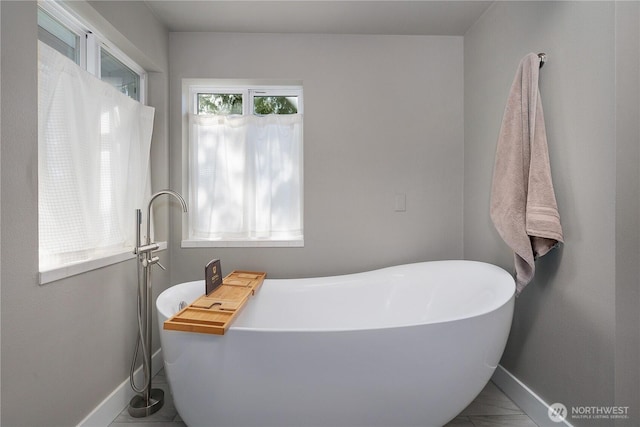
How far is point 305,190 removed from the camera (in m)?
2.29

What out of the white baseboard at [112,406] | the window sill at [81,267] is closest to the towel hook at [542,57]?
the window sill at [81,267]

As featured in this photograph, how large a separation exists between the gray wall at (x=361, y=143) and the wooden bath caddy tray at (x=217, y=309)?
42cm

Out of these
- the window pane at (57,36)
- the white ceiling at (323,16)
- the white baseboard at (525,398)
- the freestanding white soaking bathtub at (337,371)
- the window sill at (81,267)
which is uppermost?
the white ceiling at (323,16)

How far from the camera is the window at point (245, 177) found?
7.58ft

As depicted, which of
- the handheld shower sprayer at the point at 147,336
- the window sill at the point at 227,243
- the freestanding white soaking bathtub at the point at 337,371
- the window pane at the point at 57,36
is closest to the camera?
the freestanding white soaking bathtub at the point at 337,371

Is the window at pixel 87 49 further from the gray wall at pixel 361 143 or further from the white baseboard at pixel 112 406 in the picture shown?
the white baseboard at pixel 112 406

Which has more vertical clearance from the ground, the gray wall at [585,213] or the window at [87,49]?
the window at [87,49]

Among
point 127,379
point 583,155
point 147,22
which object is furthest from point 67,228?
point 583,155

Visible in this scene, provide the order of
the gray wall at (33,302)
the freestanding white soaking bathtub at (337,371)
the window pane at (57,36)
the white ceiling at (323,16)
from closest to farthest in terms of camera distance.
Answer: the gray wall at (33,302), the freestanding white soaking bathtub at (337,371), the window pane at (57,36), the white ceiling at (323,16)

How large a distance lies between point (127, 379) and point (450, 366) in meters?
1.69

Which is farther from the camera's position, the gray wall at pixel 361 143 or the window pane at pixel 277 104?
the window pane at pixel 277 104

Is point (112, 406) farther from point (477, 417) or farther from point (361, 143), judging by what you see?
point (361, 143)

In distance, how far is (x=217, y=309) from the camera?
4.51 ft

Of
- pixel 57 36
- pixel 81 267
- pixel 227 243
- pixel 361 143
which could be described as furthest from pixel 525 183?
pixel 57 36
